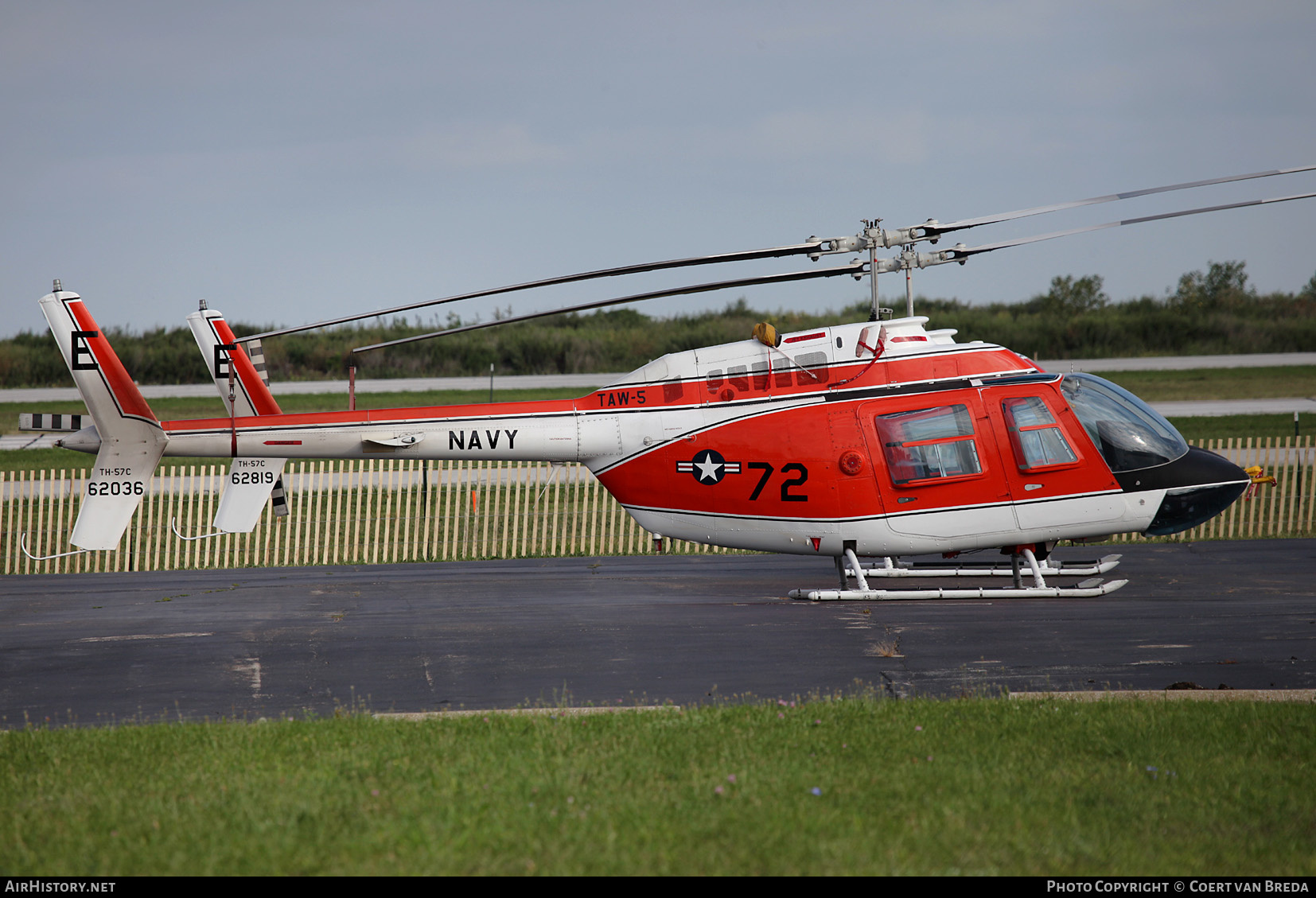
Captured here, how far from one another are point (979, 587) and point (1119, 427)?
2.67m

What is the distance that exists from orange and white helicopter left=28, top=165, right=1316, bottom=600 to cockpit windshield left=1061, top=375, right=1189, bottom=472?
22 millimetres

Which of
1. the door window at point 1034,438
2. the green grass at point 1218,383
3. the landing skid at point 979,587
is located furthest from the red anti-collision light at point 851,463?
the green grass at point 1218,383

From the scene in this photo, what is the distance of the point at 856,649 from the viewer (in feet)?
33.5

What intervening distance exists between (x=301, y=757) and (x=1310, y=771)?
6.37 metres

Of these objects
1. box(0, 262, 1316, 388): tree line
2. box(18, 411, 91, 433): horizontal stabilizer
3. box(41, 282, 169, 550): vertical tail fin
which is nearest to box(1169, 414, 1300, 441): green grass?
box(0, 262, 1316, 388): tree line

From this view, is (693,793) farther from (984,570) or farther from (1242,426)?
(1242,426)

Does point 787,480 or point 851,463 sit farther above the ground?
point 851,463

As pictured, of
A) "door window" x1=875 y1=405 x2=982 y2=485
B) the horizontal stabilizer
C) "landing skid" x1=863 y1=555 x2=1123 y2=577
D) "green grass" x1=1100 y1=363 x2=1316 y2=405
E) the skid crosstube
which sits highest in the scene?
the horizontal stabilizer

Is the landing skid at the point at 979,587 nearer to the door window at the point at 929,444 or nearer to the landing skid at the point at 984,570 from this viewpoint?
the landing skid at the point at 984,570

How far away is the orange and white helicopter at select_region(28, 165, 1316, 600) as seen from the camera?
40.7 ft

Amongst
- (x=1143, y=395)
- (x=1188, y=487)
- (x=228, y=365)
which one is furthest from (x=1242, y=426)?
(x=228, y=365)

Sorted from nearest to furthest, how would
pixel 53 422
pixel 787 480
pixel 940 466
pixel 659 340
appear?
pixel 53 422
pixel 940 466
pixel 787 480
pixel 659 340

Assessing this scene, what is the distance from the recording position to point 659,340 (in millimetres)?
55031

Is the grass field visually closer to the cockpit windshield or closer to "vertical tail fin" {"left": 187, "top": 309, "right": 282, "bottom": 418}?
"vertical tail fin" {"left": 187, "top": 309, "right": 282, "bottom": 418}
